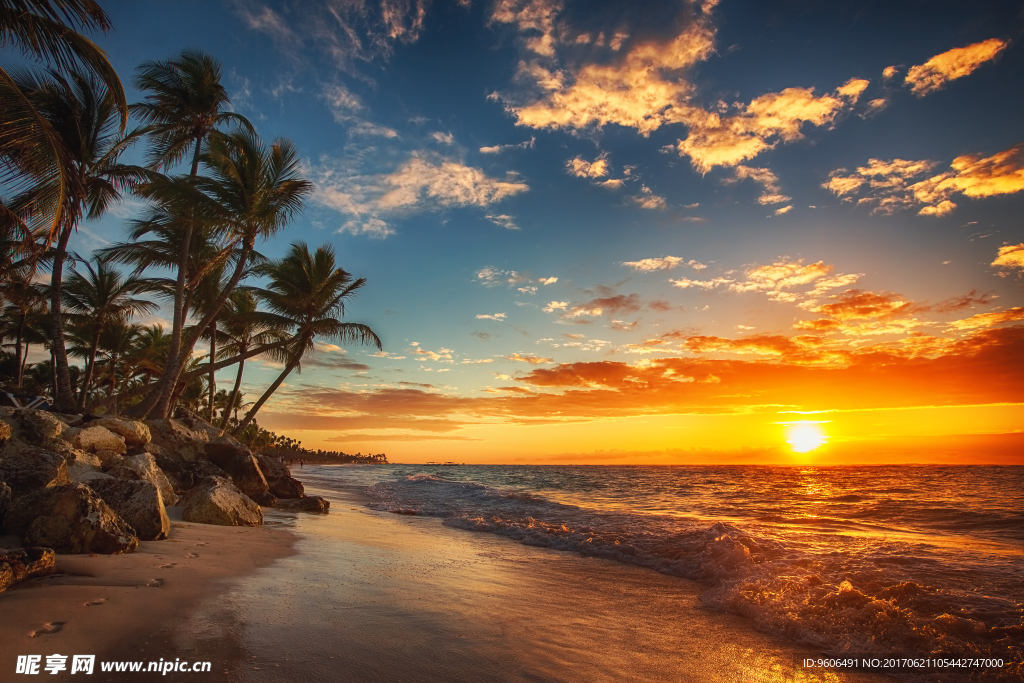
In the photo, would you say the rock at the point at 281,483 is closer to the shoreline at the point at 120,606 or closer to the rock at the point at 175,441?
the rock at the point at 175,441

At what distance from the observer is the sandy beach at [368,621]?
309cm

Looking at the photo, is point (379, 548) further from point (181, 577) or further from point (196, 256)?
point (196, 256)

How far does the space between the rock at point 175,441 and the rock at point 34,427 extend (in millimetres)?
4377

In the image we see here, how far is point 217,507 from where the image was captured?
26.7 ft

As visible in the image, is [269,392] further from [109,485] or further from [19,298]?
[109,485]

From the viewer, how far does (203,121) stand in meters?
18.4

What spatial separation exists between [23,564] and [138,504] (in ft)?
7.72

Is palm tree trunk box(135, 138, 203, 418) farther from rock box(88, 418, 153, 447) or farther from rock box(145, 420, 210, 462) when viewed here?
rock box(88, 418, 153, 447)

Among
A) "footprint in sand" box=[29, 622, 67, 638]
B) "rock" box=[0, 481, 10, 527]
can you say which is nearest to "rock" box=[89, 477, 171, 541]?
"rock" box=[0, 481, 10, 527]

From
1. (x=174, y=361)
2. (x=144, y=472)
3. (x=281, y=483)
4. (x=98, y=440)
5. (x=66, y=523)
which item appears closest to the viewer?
(x=66, y=523)

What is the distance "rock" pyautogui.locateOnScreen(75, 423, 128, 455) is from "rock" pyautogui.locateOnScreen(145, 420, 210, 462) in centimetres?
249

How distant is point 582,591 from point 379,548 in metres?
3.29

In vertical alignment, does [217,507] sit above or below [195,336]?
below

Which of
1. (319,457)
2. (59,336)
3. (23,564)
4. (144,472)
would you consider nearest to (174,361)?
(59,336)
